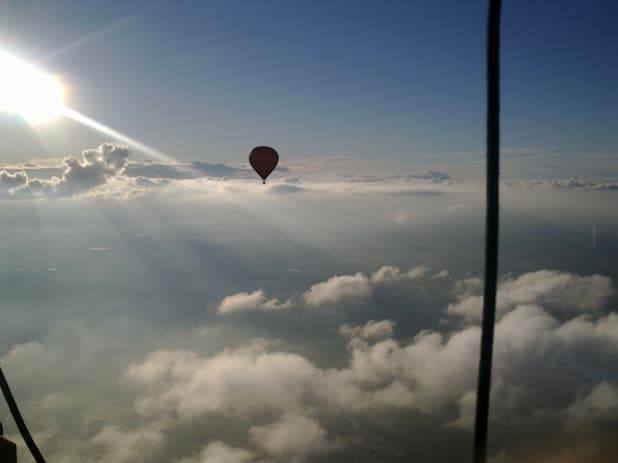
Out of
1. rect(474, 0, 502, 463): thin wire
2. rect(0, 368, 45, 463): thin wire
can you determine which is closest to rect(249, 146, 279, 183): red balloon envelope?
rect(0, 368, 45, 463): thin wire

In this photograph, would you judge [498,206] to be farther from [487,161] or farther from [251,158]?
[251,158]

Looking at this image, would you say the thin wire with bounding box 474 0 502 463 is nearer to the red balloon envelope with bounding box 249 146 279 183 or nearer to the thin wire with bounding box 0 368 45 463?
the thin wire with bounding box 0 368 45 463

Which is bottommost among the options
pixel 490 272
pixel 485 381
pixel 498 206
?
pixel 485 381

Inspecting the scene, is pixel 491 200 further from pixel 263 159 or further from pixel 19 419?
pixel 263 159

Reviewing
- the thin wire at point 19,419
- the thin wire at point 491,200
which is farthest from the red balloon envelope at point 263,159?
the thin wire at point 491,200

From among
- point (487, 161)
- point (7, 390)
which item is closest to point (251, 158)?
point (7, 390)

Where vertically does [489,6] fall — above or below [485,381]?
above

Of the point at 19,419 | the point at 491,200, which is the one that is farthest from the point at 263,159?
the point at 491,200

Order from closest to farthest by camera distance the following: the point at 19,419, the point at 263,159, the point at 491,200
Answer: the point at 491,200, the point at 19,419, the point at 263,159
